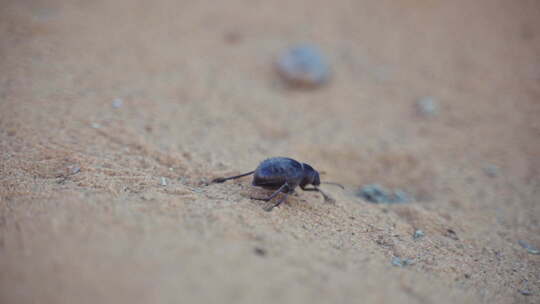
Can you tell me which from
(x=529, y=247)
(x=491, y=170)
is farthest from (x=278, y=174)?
(x=491, y=170)

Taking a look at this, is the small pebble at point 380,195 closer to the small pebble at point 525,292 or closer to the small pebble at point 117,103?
the small pebble at point 525,292

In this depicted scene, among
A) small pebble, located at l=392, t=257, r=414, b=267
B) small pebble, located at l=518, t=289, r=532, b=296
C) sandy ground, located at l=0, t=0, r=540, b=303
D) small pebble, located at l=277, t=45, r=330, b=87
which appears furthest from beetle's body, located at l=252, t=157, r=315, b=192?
small pebble, located at l=277, t=45, r=330, b=87

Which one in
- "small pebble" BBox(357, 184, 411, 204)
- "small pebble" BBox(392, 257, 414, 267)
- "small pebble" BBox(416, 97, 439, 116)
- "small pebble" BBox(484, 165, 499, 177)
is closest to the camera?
"small pebble" BBox(392, 257, 414, 267)

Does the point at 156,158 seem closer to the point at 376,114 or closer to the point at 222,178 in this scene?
the point at 222,178

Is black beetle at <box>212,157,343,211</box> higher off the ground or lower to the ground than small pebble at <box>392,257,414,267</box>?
higher

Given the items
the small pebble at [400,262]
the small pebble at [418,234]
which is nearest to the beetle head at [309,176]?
the small pebble at [400,262]

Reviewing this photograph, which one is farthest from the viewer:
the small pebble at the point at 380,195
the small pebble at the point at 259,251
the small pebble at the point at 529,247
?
the small pebble at the point at 380,195

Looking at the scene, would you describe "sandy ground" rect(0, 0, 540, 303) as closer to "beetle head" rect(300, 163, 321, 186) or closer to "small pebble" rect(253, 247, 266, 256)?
"small pebble" rect(253, 247, 266, 256)

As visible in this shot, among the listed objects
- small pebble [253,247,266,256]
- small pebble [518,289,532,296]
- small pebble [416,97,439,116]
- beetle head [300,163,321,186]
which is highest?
small pebble [416,97,439,116]
